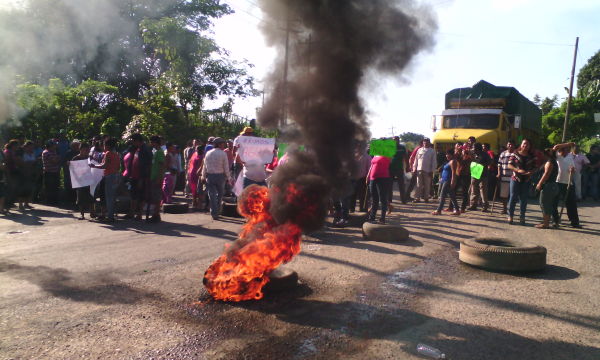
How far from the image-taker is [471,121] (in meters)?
16.1

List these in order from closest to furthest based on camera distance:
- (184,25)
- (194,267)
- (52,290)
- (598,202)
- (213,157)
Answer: (52,290) < (194,267) < (213,157) < (598,202) < (184,25)

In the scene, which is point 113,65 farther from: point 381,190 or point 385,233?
point 385,233

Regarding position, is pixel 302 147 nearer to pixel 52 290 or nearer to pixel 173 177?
pixel 52 290

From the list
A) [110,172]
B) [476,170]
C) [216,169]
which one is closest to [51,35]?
[110,172]

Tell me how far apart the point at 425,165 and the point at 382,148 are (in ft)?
16.1

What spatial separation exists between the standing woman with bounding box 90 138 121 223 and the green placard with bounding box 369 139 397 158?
554 centimetres

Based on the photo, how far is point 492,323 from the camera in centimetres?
372

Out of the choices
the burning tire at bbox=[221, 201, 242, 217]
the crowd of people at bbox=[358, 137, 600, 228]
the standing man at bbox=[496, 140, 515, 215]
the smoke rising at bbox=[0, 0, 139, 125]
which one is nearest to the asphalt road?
the crowd of people at bbox=[358, 137, 600, 228]

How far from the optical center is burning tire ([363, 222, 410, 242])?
7.16 m

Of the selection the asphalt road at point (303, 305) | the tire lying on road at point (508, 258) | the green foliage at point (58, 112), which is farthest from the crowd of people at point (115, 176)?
the tire lying on road at point (508, 258)

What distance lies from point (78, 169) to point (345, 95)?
6.68 m

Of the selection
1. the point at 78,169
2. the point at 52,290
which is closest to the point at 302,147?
the point at 52,290

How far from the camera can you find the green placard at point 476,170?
34.7ft

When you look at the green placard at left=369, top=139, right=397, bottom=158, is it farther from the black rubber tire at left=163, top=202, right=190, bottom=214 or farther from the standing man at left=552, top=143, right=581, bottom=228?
the black rubber tire at left=163, top=202, right=190, bottom=214
